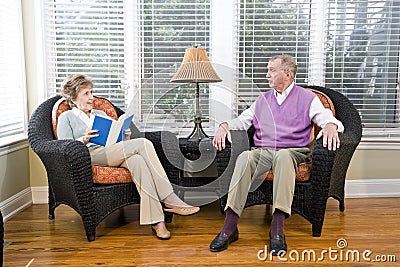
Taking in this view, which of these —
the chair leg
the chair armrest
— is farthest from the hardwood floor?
the chair armrest

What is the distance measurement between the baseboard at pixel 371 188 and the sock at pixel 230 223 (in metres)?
1.45

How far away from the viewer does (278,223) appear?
2578 millimetres

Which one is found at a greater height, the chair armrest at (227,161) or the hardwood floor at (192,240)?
the chair armrest at (227,161)

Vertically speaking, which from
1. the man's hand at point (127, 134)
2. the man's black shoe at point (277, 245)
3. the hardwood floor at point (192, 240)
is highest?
the man's hand at point (127, 134)

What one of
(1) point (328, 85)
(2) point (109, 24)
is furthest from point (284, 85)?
(2) point (109, 24)

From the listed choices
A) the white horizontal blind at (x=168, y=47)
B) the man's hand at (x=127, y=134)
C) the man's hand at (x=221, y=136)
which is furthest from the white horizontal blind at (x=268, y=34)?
the man's hand at (x=127, y=134)

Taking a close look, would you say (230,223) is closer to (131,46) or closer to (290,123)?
(290,123)

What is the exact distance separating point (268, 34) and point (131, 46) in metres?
1.10

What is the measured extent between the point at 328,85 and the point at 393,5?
808 millimetres

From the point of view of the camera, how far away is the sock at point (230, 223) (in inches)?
102

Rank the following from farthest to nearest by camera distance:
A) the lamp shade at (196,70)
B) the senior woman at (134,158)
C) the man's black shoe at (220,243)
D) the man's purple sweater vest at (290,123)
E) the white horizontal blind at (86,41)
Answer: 1. the white horizontal blind at (86,41)
2. the lamp shade at (196,70)
3. the man's purple sweater vest at (290,123)
4. the senior woman at (134,158)
5. the man's black shoe at (220,243)

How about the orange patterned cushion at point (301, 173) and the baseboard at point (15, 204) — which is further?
the baseboard at point (15, 204)

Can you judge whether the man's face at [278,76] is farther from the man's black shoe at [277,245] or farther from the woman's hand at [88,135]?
the woman's hand at [88,135]

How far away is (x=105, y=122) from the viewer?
9.21ft
